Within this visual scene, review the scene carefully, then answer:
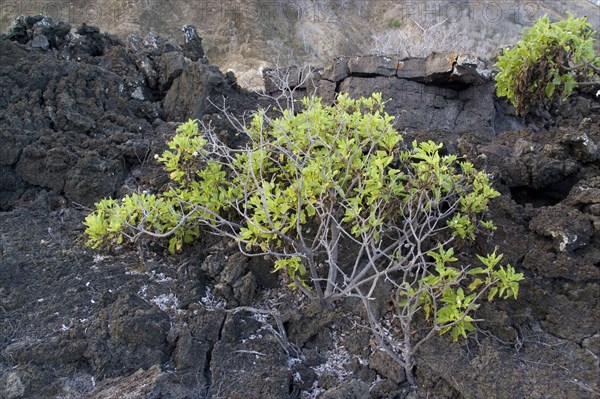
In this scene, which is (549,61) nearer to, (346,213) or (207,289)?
(346,213)

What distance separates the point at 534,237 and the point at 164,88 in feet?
12.5

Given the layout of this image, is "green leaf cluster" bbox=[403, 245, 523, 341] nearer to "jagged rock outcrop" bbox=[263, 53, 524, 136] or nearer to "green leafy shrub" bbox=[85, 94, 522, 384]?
"green leafy shrub" bbox=[85, 94, 522, 384]

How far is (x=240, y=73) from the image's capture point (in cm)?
1451

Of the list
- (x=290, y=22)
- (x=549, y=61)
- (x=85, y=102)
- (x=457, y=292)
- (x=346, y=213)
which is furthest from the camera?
(x=290, y=22)

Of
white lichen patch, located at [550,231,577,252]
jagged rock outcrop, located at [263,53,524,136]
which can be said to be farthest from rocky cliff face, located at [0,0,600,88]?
white lichen patch, located at [550,231,577,252]

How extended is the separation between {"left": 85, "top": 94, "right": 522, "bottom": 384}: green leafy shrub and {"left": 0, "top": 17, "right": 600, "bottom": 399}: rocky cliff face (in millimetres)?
165

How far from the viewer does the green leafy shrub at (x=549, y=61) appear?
14.8 feet

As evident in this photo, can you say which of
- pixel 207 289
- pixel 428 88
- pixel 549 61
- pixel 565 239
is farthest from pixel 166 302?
pixel 428 88

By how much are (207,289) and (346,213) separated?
0.96 m

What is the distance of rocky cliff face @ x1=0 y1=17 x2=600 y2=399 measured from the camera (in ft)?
9.78

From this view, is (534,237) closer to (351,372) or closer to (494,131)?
(351,372)

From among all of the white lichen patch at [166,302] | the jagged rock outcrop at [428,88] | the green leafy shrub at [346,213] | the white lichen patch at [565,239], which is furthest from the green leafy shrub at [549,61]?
the white lichen patch at [166,302]

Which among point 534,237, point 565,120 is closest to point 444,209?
point 534,237

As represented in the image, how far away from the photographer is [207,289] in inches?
143
